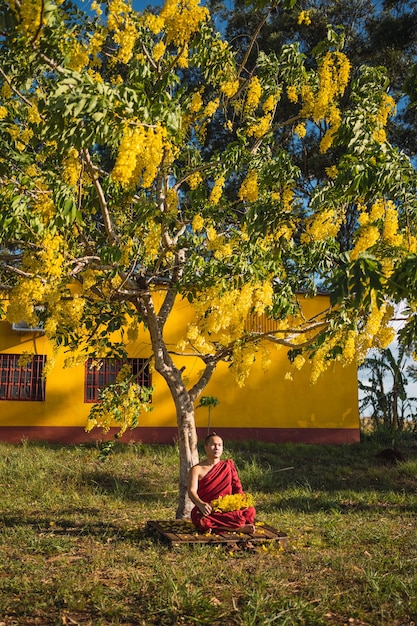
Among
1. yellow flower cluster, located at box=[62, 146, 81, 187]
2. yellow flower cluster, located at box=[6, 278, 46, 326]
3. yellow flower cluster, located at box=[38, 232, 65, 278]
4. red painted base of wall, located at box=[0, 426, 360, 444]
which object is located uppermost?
yellow flower cluster, located at box=[62, 146, 81, 187]

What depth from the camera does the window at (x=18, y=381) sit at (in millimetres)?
15258

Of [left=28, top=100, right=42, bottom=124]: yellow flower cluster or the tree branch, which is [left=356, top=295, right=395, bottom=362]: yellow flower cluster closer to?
the tree branch

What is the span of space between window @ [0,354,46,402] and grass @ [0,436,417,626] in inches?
85.2

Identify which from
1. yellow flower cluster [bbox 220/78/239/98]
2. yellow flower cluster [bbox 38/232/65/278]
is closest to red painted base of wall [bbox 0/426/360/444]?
yellow flower cluster [bbox 220/78/239/98]

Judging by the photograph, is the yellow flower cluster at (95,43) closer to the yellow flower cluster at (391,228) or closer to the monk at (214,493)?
the yellow flower cluster at (391,228)

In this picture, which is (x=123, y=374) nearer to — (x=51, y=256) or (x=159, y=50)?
(x=51, y=256)

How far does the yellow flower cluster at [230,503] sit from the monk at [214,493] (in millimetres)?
50

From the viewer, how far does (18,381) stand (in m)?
15.4

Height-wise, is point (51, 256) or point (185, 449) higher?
point (51, 256)

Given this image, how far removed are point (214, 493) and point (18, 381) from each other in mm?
9239

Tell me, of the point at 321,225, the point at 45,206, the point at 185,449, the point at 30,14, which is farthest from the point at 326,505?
the point at 30,14

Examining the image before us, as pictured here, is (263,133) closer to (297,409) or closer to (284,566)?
(284,566)

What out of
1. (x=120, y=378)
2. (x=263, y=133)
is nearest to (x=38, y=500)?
(x=120, y=378)

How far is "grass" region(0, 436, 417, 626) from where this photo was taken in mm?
4938
